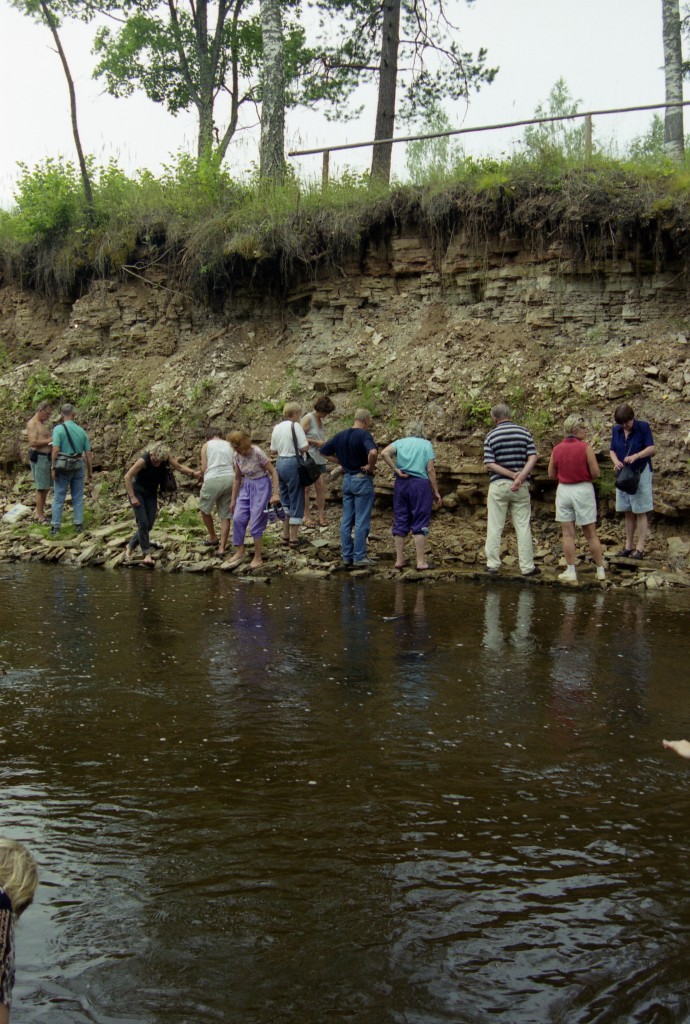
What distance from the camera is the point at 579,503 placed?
1231 centimetres

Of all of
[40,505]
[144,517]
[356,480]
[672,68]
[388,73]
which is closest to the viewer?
[356,480]

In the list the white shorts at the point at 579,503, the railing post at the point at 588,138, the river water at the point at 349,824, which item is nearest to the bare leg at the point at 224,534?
the river water at the point at 349,824

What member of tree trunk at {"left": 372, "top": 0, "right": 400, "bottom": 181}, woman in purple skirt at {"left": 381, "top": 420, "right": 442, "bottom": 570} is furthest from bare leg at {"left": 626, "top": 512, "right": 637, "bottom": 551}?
tree trunk at {"left": 372, "top": 0, "right": 400, "bottom": 181}

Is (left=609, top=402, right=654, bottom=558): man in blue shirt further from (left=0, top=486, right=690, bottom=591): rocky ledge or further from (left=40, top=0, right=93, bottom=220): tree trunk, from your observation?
(left=40, top=0, right=93, bottom=220): tree trunk

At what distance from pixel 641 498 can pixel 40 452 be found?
9485 millimetres

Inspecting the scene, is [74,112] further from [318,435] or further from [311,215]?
[318,435]

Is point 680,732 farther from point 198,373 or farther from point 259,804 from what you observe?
point 198,373

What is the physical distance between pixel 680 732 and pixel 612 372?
9.11m

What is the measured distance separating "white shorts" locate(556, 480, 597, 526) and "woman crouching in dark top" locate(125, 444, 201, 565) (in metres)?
5.26

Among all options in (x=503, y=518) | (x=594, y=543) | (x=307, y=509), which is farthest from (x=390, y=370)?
(x=594, y=543)

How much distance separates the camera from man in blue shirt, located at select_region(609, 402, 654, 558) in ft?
42.3

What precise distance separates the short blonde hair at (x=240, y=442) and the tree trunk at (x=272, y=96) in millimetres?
A: 8084

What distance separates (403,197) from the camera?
17.1m

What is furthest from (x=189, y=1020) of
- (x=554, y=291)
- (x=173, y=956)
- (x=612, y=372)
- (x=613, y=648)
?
(x=554, y=291)
